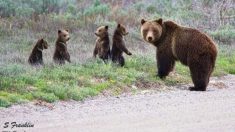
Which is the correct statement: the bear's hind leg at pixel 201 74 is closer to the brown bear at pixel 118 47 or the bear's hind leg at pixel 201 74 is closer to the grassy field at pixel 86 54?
the grassy field at pixel 86 54

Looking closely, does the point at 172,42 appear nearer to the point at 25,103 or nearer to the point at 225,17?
the point at 25,103

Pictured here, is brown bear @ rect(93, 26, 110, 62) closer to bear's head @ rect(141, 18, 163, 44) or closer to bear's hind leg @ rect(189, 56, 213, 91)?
bear's head @ rect(141, 18, 163, 44)

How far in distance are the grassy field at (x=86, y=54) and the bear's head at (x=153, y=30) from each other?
75 cm

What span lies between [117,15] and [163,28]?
8942 millimetres

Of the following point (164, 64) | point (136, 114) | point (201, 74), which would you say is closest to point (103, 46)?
point (164, 64)

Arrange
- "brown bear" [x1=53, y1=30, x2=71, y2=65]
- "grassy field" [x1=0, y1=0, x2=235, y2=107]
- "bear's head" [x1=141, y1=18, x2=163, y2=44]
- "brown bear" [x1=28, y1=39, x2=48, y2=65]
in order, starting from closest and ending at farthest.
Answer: "grassy field" [x1=0, y1=0, x2=235, y2=107], "bear's head" [x1=141, y1=18, x2=163, y2=44], "brown bear" [x1=28, y1=39, x2=48, y2=65], "brown bear" [x1=53, y1=30, x2=71, y2=65]

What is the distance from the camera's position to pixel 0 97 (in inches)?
427

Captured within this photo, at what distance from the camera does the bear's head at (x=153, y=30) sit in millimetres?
14477

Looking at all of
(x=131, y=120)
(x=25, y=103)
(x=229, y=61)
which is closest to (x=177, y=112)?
(x=131, y=120)

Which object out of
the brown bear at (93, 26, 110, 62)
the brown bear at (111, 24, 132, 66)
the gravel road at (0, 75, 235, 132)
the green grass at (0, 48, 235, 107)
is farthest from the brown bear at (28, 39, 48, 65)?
the gravel road at (0, 75, 235, 132)

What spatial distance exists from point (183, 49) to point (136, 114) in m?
3.83

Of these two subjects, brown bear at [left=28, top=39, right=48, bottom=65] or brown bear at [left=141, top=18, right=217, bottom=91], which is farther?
brown bear at [left=28, top=39, right=48, bottom=65]

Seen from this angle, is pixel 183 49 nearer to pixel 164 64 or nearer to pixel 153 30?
pixel 164 64

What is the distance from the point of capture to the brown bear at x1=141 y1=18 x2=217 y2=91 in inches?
521
